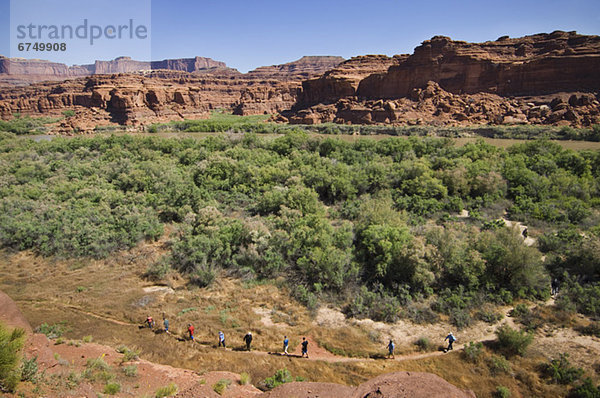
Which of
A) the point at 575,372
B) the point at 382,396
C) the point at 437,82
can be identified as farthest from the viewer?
the point at 437,82

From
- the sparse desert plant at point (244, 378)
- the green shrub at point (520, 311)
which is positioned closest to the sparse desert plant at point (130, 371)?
the sparse desert plant at point (244, 378)

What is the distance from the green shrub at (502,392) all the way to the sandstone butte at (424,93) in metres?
56.5

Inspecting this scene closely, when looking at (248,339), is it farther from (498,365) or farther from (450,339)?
(498,365)

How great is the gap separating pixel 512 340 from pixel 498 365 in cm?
101

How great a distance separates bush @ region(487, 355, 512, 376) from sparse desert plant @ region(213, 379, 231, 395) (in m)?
7.83

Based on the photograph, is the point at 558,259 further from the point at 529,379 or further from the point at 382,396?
the point at 382,396

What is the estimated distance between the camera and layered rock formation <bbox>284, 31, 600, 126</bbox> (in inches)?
2135

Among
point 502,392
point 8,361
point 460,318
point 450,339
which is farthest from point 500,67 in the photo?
point 8,361

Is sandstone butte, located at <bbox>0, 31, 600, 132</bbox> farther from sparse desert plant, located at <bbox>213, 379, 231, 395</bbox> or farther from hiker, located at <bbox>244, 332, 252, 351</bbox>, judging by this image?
sparse desert plant, located at <bbox>213, 379, 231, 395</bbox>

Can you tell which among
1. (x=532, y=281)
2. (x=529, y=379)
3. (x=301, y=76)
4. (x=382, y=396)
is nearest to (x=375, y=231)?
(x=532, y=281)

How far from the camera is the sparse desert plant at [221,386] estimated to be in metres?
8.02

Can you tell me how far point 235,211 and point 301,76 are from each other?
402 feet

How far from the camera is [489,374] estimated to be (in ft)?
30.8

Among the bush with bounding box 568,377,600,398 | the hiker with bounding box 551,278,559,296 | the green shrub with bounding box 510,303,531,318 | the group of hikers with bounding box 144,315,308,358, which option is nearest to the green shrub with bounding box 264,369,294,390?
the group of hikers with bounding box 144,315,308,358
